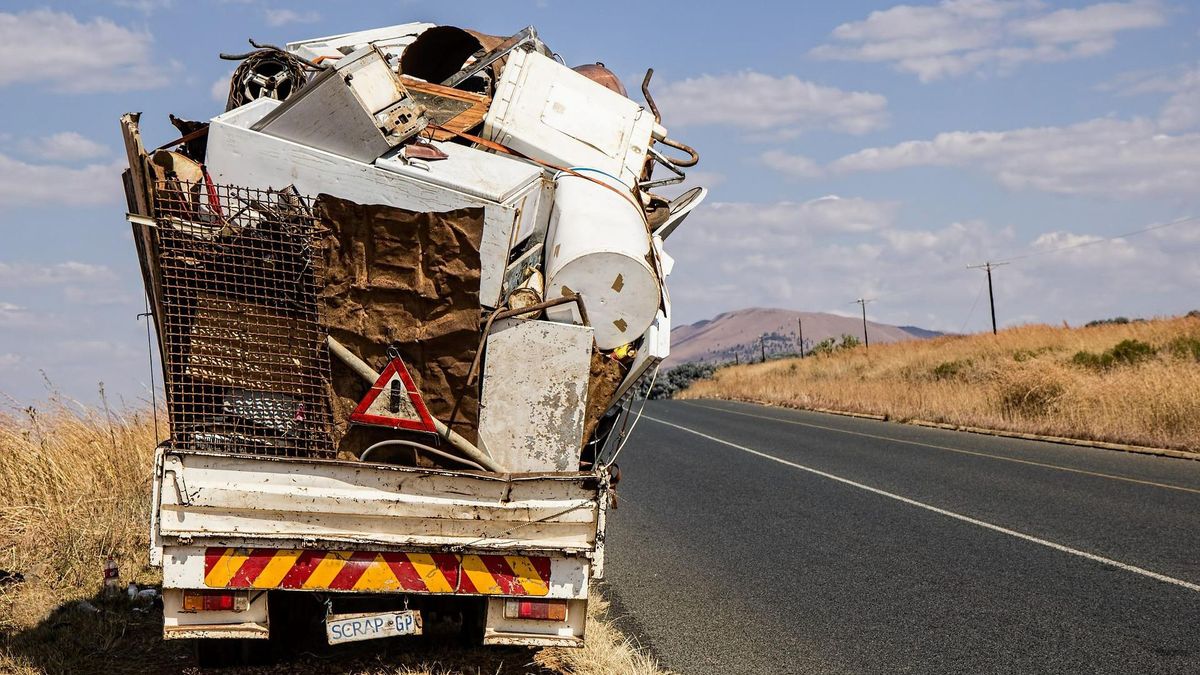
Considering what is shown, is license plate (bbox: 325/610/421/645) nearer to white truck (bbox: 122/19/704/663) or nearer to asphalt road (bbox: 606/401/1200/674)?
white truck (bbox: 122/19/704/663)

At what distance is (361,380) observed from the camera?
487cm

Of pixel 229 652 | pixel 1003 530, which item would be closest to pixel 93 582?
pixel 229 652

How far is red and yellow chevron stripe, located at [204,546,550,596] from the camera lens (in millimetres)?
4648

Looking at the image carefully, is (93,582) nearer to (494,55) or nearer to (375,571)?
(375,571)

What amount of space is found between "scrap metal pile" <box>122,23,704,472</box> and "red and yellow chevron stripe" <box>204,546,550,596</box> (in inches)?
16.2

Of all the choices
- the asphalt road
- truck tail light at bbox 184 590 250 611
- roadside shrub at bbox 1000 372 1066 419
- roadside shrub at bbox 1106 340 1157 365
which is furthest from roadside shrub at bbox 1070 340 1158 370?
truck tail light at bbox 184 590 250 611

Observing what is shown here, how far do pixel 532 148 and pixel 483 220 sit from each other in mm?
1418

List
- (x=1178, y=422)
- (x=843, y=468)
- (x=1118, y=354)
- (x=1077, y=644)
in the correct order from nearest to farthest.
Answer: (x=1077, y=644)
(x=843, y=468)
(x=1178, y=422)
(x=1118, y=354)

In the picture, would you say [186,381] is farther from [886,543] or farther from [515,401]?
[886,543]

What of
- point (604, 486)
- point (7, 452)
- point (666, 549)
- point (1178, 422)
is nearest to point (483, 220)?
point (604, 486)

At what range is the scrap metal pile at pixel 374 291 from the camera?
4762mm

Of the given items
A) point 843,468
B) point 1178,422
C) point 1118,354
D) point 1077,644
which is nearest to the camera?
point 1077,644

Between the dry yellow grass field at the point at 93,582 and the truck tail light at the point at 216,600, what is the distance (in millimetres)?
850

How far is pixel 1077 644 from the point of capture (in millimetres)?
5996
